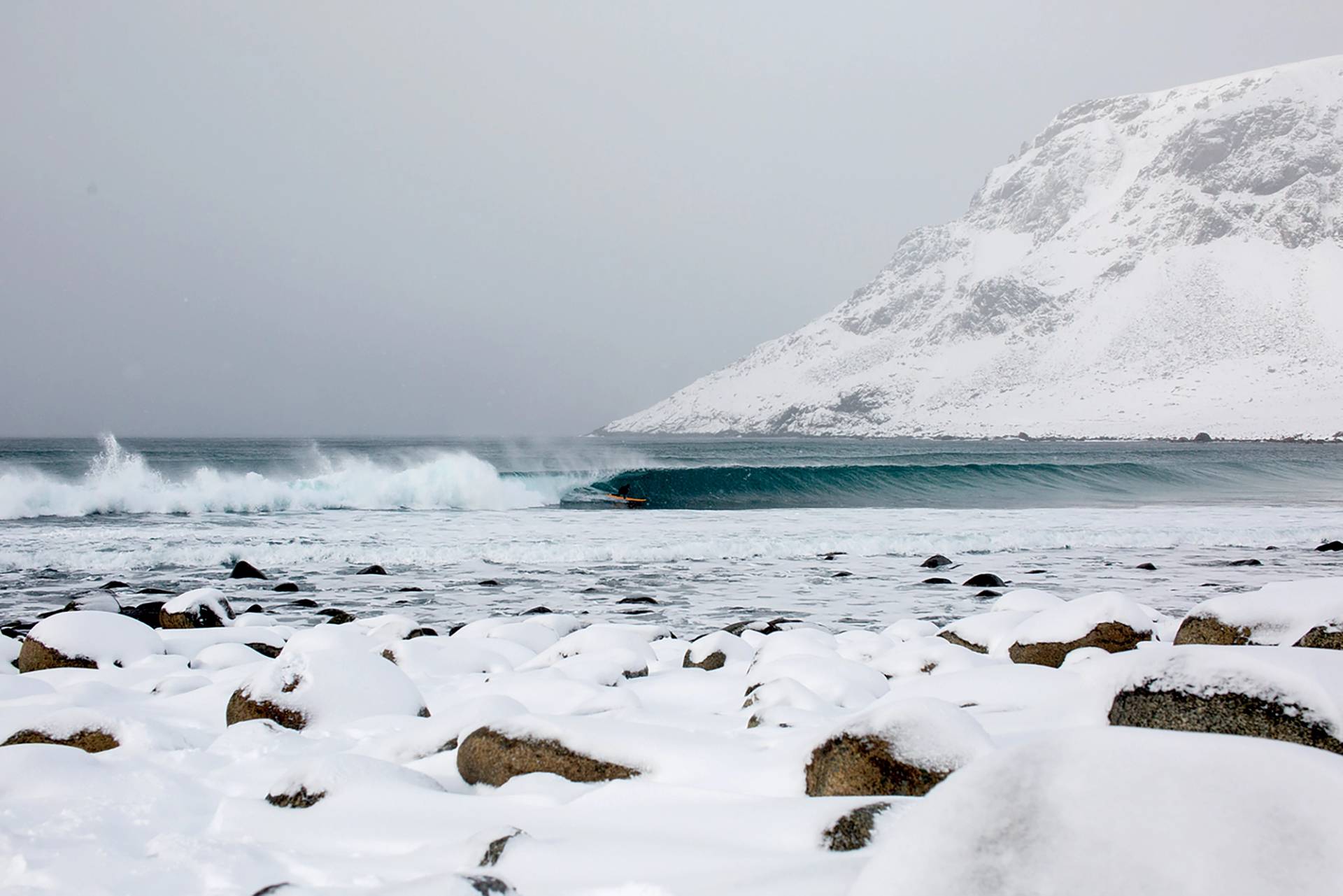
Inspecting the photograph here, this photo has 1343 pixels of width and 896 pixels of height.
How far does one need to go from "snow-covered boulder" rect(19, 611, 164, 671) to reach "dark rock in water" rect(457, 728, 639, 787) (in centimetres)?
425

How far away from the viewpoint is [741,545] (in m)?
15.2

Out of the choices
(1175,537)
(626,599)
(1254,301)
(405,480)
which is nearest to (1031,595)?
(626,599)

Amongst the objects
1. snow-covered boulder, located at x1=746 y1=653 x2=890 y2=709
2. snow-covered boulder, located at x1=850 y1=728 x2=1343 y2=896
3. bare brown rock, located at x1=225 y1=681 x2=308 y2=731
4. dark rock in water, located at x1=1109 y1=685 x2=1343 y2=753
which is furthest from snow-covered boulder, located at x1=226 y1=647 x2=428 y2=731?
snow-covered boulder, located at x1=850 y1=728 x2=1343 y2=896

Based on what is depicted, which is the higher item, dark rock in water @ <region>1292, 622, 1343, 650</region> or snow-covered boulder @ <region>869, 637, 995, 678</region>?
dark rock in water @ <region>1292, 622, 1343, 650</region>

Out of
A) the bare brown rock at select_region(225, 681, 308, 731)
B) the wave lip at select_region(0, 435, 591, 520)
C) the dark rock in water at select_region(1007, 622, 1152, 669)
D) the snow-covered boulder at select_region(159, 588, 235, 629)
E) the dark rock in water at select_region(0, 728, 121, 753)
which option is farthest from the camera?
the wave lip at select_region(0, 435, 591, 520)

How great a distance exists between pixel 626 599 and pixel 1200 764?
934 cm

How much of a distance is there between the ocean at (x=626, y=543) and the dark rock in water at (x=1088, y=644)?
9.89 feet

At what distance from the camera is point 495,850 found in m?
2.29

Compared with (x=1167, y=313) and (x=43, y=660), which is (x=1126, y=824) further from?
(x=1167, y=313)

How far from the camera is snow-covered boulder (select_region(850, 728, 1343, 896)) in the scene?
3.70 feet

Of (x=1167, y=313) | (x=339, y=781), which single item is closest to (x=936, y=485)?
(x=339, y=781)

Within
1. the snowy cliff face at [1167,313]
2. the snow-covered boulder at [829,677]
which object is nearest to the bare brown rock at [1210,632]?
the snow-covered boulder at [829,677]

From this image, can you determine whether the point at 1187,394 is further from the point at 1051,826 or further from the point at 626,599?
the point at 1051,826

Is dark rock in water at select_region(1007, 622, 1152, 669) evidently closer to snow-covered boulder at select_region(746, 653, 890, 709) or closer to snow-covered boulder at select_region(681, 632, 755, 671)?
snow-covered boulder at select_region(746, 653, 890, 709)
